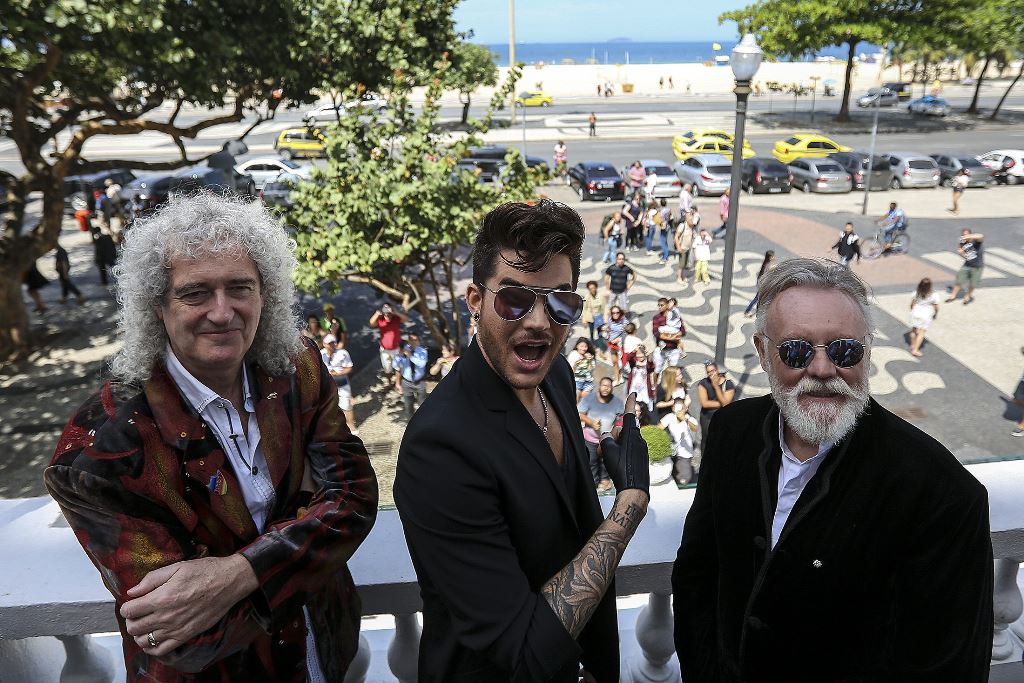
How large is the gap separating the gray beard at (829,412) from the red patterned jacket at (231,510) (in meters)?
1.04

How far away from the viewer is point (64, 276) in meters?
15.4

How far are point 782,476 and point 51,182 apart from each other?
12.9 meters

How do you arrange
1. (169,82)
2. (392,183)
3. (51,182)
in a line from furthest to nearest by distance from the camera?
1. (51,182)
2. (169,82)
3. (392,183)

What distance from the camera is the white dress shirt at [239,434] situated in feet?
5.44

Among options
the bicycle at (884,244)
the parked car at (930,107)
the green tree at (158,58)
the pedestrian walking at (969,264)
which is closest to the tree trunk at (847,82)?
the parked car at (930,107)

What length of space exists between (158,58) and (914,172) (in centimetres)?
2392

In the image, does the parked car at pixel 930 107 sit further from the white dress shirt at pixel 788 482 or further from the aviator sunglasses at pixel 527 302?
the aviator sunglasses at pixel 527 302

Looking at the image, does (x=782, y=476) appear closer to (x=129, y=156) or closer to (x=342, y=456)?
(x=342, y=456)

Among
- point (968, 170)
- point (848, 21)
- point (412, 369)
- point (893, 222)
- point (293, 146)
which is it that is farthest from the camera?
point (293, 146)

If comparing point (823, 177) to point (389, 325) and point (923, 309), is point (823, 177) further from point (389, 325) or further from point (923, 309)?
point (389, 325)

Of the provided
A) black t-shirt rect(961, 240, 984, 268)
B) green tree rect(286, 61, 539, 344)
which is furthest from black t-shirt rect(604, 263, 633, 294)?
black t-shirt rect(961, 240, 984, 268)

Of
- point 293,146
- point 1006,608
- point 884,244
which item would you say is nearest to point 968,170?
point 884,244

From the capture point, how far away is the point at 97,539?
4.78ft

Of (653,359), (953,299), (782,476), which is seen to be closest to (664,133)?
(953,299)
